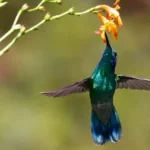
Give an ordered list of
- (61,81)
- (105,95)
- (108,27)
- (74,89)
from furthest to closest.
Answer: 1. (61,81)
2. (105,95)
3. (74,89)
4. (108,27)

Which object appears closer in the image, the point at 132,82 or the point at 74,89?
the point at 74,89

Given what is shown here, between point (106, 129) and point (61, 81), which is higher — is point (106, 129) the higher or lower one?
the higher one

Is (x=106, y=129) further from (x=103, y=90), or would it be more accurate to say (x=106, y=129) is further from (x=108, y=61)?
(x=108, y=61)

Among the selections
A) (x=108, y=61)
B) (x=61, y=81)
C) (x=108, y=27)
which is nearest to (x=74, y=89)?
(x=108, y=61)

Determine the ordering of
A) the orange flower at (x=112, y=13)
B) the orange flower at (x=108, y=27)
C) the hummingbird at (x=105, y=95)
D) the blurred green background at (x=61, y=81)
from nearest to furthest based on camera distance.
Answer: the orange flower at (x=108, y=27) < the orange flower at (x=112, y=13) < the hummingbird at (x=105, y=95) < the blurred green background at (x=61, y=81)

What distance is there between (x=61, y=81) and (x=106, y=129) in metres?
5.10

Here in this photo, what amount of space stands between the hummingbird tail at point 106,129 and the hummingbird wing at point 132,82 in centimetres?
13

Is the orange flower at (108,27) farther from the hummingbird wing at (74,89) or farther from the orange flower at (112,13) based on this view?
the hummingbird wing at (74,89)

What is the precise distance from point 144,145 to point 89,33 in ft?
6.01

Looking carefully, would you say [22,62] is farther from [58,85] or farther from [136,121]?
[136,121]

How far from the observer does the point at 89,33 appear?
8.48 meters

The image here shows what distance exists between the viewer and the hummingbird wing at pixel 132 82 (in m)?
2.78

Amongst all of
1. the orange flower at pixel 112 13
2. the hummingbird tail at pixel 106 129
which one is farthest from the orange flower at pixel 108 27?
the hummingbird tail at pixel 106 129

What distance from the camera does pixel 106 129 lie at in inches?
114
